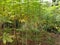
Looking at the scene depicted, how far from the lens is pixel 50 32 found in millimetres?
3604

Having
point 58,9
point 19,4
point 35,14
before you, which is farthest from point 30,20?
point 58,9

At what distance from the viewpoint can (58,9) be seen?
3379mm

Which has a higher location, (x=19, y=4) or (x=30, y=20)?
(x=19, y=4)

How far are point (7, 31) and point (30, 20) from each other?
406mm

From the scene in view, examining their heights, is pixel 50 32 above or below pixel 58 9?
below

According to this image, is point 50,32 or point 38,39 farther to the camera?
point 50,32

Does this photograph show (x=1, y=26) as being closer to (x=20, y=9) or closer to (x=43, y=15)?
(x=20, y=9)

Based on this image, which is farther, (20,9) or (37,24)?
(37,24)

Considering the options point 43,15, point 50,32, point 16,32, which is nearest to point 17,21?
point 16,32

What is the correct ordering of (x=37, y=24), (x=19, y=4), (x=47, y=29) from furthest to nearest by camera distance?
(x=47, y=29)
(x=37, y=24)
(x=19, y=4)

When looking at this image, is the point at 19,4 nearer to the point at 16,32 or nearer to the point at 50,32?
the point at 16,32

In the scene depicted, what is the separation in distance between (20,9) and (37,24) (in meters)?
0.41

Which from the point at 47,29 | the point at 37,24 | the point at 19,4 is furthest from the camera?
the point at 47,29

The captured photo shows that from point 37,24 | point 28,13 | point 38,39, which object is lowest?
point 38,39
